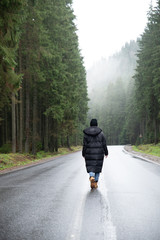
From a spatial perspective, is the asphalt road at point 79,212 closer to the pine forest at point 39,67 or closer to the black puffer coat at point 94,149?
the black puffer coat at point 94,149

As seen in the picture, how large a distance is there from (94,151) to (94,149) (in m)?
0.06

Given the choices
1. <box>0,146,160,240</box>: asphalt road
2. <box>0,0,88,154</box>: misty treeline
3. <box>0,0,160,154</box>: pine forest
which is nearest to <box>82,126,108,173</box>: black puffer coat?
<box>0,146,160,240</box>: asphalt road

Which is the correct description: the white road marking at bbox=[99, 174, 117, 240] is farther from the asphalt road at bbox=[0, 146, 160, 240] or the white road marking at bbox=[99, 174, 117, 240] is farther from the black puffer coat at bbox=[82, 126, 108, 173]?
the black puffer coat at bbox=[82, 126, 108, 173]

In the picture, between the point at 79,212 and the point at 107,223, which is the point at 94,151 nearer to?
the point at 79,212

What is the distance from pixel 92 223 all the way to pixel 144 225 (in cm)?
88

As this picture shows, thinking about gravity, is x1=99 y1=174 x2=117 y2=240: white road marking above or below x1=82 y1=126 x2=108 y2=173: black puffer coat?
below

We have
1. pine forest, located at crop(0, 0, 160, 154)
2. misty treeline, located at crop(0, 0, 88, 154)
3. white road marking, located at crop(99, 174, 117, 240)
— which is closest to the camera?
white road marking, located at crop(99, 174, 117, 240)

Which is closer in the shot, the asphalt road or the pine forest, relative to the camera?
the asphalt road

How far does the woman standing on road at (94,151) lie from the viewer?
8.32m

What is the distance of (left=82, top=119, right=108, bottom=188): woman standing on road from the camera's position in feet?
27.3

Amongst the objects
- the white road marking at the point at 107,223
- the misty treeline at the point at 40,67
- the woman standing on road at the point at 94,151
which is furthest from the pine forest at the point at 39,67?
the white road marking at the point at 107,223

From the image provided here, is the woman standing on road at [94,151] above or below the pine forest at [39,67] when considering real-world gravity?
below

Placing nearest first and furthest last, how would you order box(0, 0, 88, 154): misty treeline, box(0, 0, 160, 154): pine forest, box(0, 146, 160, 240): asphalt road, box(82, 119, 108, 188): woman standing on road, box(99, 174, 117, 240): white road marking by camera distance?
box(99, 174, 117, 240): white road marking → box(0, 146, 160, 240): asphalt road → box(82, 119, 108, 188): woman standing on road → box(0, 0, 160, 154): pine forest → box(0, 0, 88, 154): misty treeline

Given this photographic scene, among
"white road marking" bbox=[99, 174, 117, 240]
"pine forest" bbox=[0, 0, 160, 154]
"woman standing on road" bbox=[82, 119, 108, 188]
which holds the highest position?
"pine forest" bbox=[0, 0, 160, 154]
